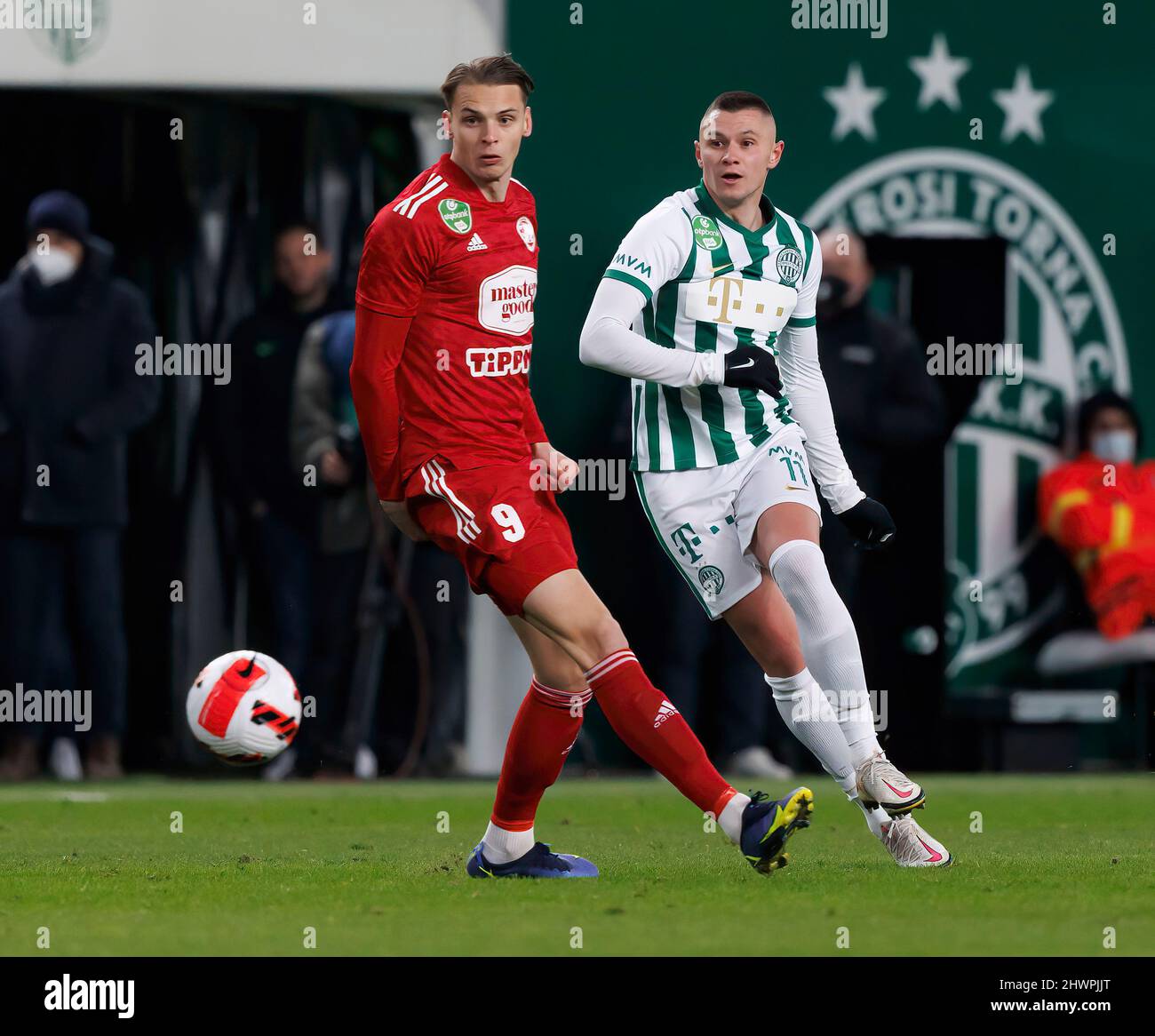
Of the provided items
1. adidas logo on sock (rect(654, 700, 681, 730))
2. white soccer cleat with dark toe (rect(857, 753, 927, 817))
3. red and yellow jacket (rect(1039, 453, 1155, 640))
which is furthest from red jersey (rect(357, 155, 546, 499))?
red and yellow jacket (rect(1039, 453, 1155, 640))

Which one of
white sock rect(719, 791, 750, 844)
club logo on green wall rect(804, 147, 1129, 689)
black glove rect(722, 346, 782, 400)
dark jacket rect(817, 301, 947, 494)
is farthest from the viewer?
club logo on green wall rect(804, 147, 1129, 689)

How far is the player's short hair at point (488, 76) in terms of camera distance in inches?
236

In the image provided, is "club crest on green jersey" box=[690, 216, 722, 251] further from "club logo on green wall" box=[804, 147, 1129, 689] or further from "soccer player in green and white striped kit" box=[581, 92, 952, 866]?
"club logo on green wall" box=[804, 147, 1129, 689]

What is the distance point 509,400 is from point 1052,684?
679 cm

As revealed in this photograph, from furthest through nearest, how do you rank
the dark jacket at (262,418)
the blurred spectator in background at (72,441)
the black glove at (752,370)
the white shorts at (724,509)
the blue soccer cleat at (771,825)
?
the dark jacket at (262,418) < the blurred spectator in background at (72,441) < the white shorts at (724,509) < the black glove at (752,370) < the blue soccer cleat at (771,825)

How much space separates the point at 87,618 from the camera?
11.0m

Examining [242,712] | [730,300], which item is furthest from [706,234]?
[242,712]

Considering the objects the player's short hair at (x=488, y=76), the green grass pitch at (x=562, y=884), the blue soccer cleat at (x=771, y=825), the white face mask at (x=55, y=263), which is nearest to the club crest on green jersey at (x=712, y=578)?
the green grass pitch at (x=562, y=884)

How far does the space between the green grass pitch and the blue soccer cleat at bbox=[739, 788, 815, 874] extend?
101 mm

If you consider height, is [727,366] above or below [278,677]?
above

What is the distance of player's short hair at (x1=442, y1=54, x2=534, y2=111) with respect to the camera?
5.99 meters

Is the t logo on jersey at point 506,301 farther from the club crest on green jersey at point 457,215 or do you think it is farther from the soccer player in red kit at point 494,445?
the club crest on green jersey at point 457,215

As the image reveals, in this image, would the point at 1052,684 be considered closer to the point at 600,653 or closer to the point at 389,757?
the point at 389,757
